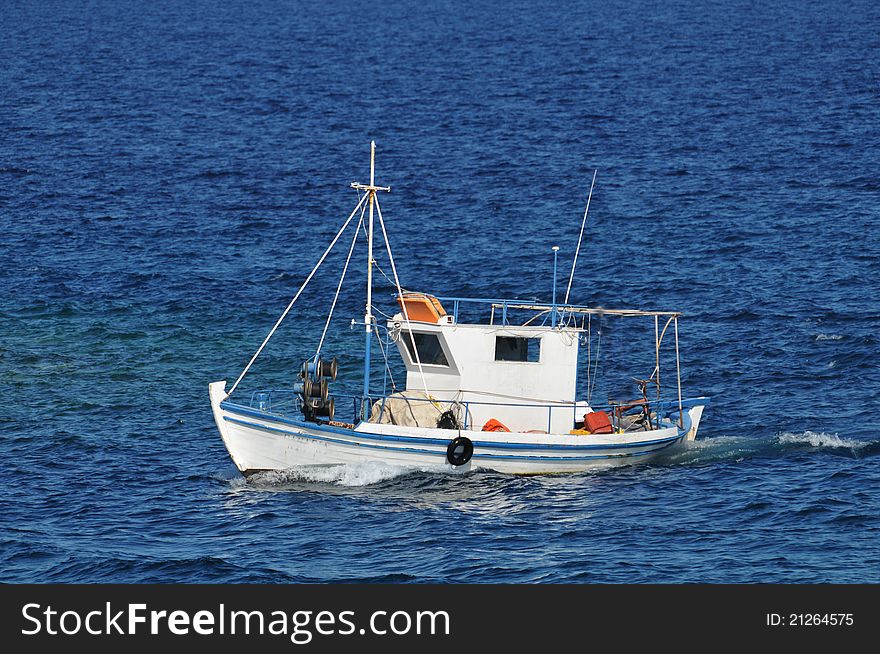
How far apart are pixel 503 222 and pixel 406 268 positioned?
35.7 ft

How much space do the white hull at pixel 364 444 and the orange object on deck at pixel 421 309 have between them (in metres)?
4.58

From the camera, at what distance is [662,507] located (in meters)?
43.2

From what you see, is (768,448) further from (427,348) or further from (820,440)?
(427,348)

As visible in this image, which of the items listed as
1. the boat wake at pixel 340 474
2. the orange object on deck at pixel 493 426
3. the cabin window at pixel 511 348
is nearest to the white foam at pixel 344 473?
the boat wake at pixel 340 474

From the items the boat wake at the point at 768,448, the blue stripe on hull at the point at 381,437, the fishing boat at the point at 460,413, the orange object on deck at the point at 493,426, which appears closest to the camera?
the blue stripe on hull at the point at 381,437

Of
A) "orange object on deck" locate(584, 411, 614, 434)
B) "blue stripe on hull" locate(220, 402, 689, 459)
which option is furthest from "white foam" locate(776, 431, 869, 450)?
"blue stripe on hull" locate(220, 402, 689, 459)

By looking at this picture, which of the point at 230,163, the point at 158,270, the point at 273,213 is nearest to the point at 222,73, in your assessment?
the point at 230,163

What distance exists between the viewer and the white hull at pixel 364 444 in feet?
150

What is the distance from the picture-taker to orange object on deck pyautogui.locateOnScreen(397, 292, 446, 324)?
1906 inches

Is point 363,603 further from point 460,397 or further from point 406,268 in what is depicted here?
point 406,268

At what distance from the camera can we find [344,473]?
45.9m

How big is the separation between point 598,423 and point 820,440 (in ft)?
25.7

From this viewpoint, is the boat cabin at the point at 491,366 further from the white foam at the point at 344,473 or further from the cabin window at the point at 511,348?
the white foam at the point at 344,473

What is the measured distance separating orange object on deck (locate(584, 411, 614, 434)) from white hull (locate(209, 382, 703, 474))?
1460 mm
